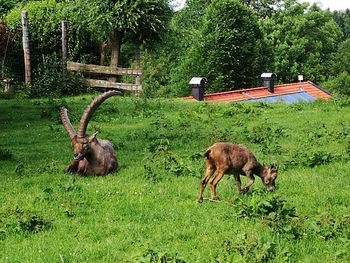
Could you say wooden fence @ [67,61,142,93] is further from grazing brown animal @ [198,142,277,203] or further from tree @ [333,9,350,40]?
tree @ [333,9,350,40]

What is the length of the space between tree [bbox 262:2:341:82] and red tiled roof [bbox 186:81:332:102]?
23.0 metres

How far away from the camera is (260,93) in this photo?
35844 millimetres

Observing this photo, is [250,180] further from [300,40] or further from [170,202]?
[300,40]

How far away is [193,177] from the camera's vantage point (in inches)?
445

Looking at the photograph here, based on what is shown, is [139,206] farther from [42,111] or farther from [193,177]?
[42,111]

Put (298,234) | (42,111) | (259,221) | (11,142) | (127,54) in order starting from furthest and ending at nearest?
1. (127,54)
2. (42,111)
3. (11,142)
4. (259,221)
5. (298,234)

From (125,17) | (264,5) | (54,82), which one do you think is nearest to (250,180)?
(54,82)

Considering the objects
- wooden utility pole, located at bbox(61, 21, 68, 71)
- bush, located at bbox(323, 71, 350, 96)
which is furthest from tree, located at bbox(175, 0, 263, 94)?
wooden utility pole, located at bbox(61, 21, 68, 71)

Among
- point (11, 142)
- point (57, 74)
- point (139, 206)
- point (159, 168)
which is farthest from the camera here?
point (57, 74)

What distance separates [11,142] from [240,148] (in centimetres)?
831

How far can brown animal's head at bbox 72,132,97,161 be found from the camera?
38.8ft

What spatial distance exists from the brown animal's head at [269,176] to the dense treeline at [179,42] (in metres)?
17.6

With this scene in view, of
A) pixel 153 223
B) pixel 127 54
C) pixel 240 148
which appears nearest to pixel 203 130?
pixel 240 148

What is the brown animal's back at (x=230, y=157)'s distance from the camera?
9078 mm
